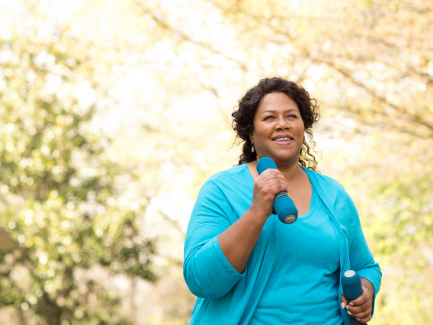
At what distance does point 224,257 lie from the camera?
137cm

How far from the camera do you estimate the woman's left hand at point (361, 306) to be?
1.54 m

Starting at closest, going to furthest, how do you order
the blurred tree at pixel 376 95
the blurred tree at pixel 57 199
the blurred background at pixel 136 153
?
the blurred tree at pixel 57 199
the blurred background at pixel 136 153
the blurred tree at pixel 376 95

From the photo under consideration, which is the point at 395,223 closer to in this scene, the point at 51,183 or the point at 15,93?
the point at 51,183

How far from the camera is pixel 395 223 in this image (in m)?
5.84

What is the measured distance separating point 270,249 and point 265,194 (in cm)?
23

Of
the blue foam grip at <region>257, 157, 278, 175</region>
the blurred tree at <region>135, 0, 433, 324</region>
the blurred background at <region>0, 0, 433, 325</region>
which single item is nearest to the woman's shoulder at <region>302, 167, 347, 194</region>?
the blue foam grip at <region>257, 157, 278, 175</region>

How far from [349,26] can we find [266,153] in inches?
199

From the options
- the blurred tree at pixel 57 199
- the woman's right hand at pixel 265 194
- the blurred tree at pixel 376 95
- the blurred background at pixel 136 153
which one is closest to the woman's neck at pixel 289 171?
the woman's right hand at pixel 265 194

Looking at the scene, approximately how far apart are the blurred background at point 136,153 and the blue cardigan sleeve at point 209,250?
3.69 meters

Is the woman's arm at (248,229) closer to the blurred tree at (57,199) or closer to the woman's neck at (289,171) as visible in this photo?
the woman's neck at (289,171)

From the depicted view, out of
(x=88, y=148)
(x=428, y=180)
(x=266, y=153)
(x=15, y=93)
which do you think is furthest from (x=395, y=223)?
(x=15, y=93)

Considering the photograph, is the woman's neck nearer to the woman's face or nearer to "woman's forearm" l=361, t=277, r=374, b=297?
the woman's face

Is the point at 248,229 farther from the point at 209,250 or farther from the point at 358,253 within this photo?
the point at 358,253

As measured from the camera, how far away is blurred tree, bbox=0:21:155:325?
545 cm
